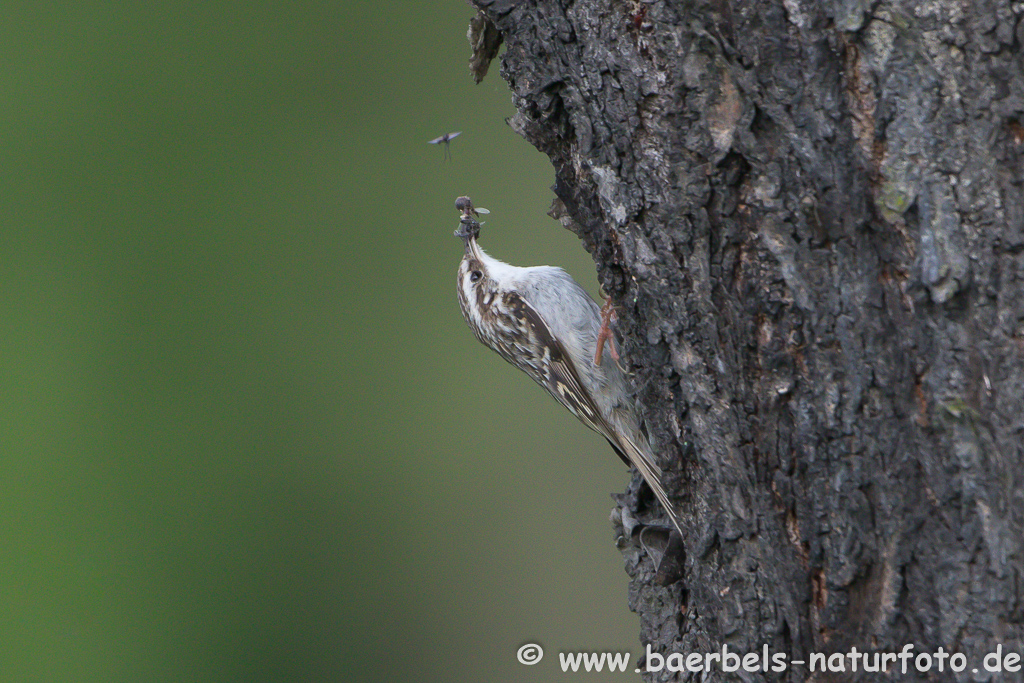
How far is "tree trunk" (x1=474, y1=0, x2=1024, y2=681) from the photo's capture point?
101 cm

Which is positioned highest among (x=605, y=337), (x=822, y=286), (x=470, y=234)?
(x=470, y=234)

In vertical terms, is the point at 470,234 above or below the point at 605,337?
above

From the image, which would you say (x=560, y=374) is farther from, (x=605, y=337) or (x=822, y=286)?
(x=822, y=286)

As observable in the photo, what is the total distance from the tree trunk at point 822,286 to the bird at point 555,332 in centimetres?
78

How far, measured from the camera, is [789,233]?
1.11 m

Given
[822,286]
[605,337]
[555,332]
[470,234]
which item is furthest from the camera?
[470,234]

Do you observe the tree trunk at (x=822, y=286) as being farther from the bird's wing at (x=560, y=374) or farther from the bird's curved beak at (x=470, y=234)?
the bird's curved beak at (x=470, y=234)

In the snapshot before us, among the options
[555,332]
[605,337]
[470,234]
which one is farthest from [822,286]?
[470,234]

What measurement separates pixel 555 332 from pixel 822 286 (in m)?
1.20

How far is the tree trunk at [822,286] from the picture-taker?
1.01 m

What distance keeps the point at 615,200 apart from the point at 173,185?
9.28ft

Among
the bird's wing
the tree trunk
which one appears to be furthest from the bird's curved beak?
the tree trunk

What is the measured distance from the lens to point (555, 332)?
226 centimetres

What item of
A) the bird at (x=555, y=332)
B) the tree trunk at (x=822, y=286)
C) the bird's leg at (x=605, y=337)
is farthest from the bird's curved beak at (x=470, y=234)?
the tree trunk at (x=822, y=286)
